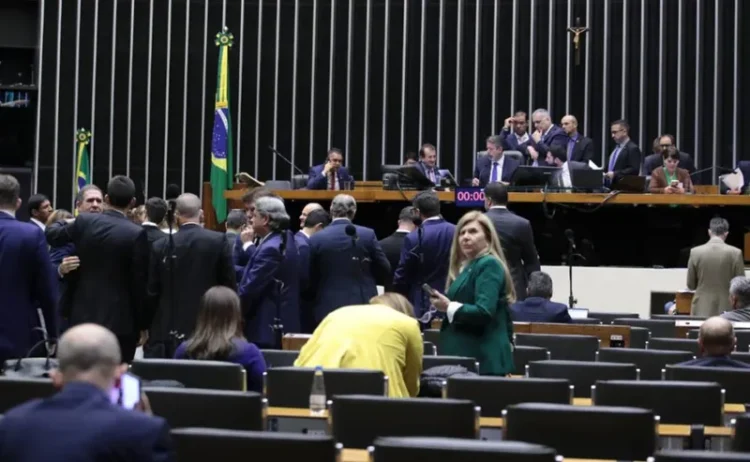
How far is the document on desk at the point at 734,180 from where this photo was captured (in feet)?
45.3

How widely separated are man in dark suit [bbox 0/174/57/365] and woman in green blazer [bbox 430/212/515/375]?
1889mm

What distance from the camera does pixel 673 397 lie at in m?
5.56

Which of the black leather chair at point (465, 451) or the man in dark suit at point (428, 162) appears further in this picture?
the man in dark suit at point (428, 162)

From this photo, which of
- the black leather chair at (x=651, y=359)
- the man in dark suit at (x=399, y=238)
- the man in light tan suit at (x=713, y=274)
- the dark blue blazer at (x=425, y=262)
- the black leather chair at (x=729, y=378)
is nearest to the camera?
the black leather chair at (x=729, y=378)

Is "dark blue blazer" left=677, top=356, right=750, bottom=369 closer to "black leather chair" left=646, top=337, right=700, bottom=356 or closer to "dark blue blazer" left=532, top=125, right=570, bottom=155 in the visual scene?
"black leather chair" left=646, top=337, right=700, bottom=356

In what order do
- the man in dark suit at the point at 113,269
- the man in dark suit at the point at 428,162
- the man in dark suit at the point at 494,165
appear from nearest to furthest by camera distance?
the man in dark suit at the point at 113,269
the man in dark suit at the point at 494,165
the man in dark suit at the point at 428,162

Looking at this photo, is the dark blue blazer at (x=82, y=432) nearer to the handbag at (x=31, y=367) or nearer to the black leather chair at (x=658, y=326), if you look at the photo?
the handbag at (x=31, y=367)

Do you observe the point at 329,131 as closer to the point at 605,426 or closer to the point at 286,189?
the point at 286,189

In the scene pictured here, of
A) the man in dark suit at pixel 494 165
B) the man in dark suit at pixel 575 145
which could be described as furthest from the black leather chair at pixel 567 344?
the man in dark suit at pixel 575 145

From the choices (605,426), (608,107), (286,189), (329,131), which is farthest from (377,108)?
(605,426)

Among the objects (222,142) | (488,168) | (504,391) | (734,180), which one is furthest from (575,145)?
(504,391)

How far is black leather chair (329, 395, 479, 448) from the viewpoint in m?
4.67

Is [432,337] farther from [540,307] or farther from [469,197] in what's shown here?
[469,197]

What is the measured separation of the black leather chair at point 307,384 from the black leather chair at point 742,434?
1.56 m
